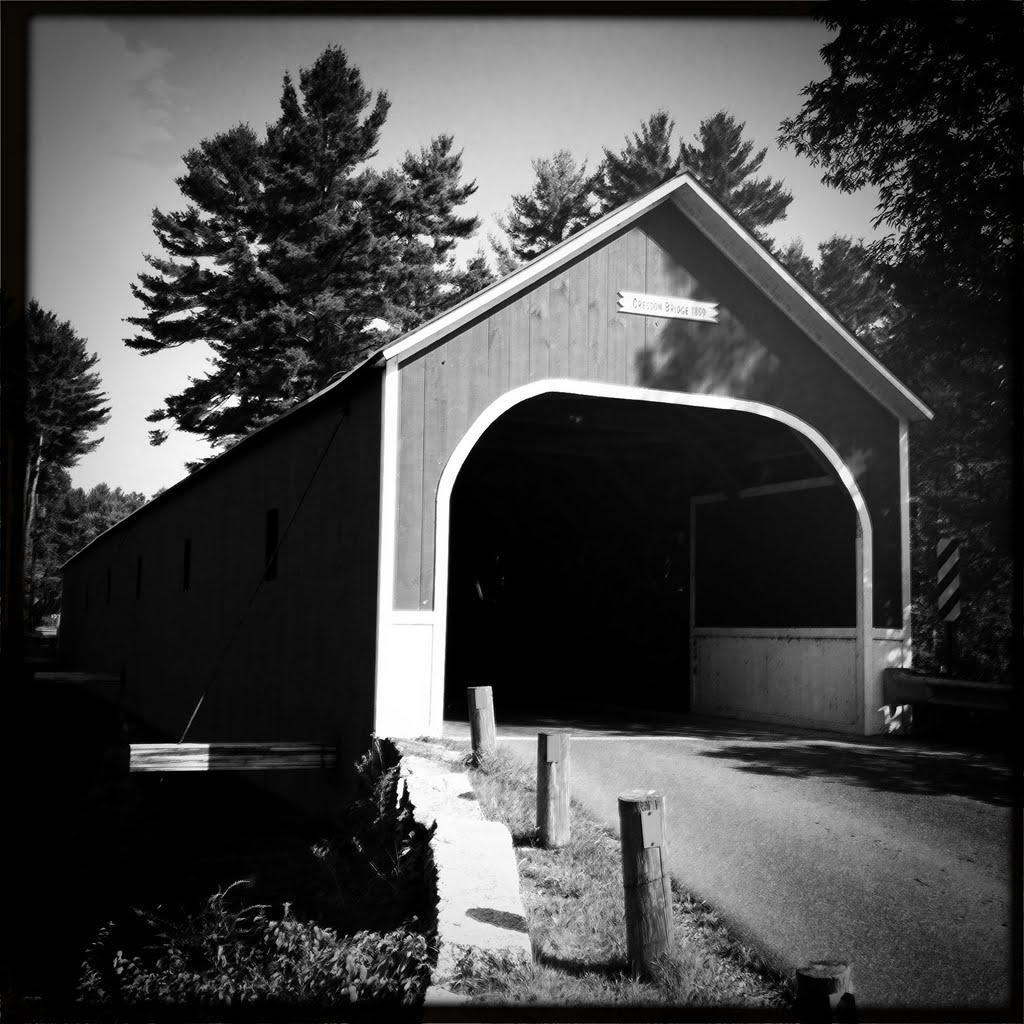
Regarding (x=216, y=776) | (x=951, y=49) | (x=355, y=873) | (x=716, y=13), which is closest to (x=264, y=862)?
(x=355, y=873)

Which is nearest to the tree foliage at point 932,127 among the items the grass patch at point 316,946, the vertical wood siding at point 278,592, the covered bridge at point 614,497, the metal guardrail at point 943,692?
the covered bridge at point 614,497

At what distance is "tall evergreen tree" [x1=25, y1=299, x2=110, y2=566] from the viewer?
38719 millimetres

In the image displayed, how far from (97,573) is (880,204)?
23.6 m

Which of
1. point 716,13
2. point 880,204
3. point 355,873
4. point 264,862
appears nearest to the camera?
point 716,13

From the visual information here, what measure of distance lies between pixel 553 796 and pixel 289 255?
26.2 metres

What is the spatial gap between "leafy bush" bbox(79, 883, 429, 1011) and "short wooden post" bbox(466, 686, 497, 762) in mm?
2039

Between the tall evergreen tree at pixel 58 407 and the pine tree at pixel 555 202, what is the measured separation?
1708 centimetres

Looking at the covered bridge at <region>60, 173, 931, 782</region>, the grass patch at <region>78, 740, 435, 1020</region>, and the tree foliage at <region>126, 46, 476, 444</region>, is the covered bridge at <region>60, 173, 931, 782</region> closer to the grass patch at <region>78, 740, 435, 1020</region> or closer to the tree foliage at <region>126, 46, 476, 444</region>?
the grass patch at <region>78, 740, 435, 1020</region>

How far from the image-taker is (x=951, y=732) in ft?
36.7

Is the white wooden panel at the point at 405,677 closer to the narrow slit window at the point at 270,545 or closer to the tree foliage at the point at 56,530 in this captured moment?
the narrow slit window at the point at 270,545

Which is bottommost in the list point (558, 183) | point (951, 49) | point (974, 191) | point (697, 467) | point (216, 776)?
point (216, 776)

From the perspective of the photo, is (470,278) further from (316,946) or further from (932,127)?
(316,946)

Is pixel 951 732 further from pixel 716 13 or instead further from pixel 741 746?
A: pixel 716 13

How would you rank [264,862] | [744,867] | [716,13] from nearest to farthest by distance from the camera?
1. [716,13]
2. [744,867]
3. [264,862]
